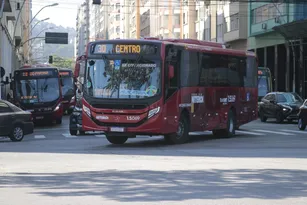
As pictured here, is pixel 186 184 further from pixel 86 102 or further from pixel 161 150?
pixel 86 102

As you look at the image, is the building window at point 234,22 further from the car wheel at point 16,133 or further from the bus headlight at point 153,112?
the bus headlight at point 153,112

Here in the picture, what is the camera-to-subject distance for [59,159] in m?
16.4

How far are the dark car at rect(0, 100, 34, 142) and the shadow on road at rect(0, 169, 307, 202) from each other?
10.9 metres

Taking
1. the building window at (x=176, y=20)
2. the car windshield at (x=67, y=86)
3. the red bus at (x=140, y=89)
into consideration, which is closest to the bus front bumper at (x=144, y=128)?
the red bus at (x=140, y=89)

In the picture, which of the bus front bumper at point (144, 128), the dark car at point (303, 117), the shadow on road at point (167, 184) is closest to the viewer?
the shadow on road at point (167, 184)

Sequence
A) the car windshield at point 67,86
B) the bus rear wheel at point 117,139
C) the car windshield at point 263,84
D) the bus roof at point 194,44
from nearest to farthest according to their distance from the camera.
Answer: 1. the bus roof at point 194,44
2. the bus rear wheel at point 117,139
3. the car windshield at point 263,84
4. the car windshield at point 67,86

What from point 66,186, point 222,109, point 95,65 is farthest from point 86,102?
point 66,186

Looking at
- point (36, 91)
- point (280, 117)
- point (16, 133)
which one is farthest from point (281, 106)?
point (16, 133)

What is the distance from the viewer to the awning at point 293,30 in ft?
154

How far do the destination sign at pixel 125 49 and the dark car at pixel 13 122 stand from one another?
522cm

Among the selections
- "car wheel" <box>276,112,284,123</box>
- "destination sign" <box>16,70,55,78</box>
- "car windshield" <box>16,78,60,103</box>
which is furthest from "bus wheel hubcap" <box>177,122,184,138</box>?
"destination sign" <box>16,70,55,78</box>

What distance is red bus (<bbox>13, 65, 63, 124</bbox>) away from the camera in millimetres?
38406

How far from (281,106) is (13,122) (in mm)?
17143

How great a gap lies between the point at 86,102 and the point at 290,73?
123 ft
